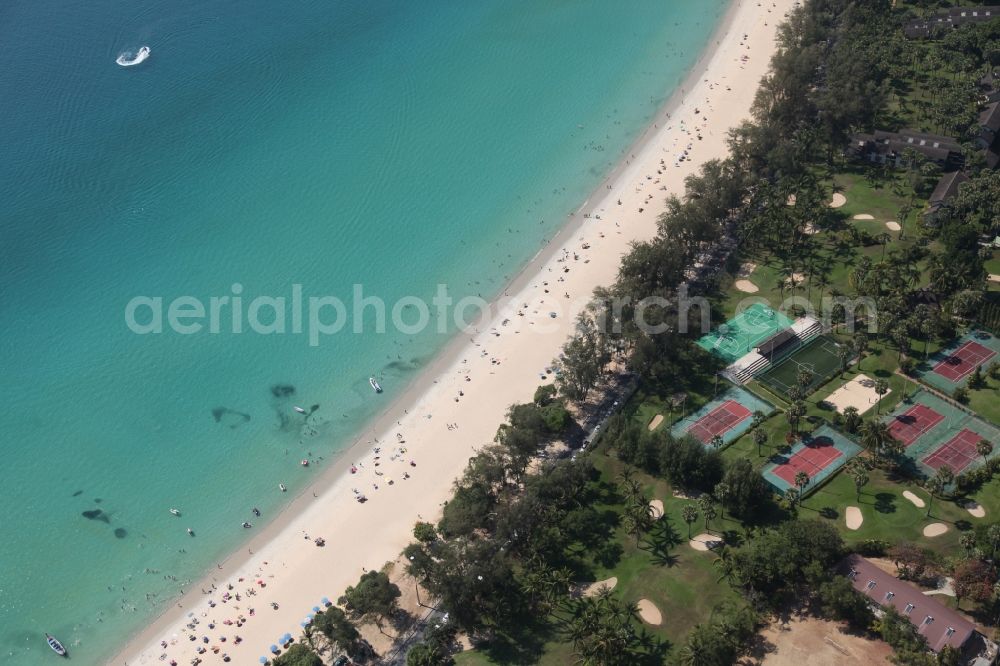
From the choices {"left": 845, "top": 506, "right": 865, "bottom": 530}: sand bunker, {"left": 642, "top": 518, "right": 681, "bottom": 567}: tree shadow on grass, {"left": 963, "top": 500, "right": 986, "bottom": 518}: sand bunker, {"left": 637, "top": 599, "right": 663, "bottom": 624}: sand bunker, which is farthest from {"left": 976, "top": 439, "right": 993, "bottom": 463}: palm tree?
{"left": 637, "top": 599, "right": 663, "bottom": 624}: sand bunker

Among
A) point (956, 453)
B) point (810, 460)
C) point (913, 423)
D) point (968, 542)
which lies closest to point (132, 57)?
point (810, 460)

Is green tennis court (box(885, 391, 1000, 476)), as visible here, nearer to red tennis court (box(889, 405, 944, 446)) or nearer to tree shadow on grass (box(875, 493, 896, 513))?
red tennis court (box(889, 405, 944, 446))

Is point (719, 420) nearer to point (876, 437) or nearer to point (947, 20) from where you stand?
point (876, 437)

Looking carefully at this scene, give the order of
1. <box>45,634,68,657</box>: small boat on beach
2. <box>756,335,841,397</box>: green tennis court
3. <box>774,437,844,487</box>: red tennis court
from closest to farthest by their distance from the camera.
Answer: <box>45,634,68,657</box>: small boat on beach
<box>774,437,844,487</box>: red tennis court
<box>756,335,841,397</box>: green tennis court

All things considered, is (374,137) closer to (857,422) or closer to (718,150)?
(718,150)

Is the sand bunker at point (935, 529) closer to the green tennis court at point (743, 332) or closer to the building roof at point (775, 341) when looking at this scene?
the building roof at point (775, 341)

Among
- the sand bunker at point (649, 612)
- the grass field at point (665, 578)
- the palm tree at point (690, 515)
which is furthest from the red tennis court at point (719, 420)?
the sand bunker at point (649, 612)

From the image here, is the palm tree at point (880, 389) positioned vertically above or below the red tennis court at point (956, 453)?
above
